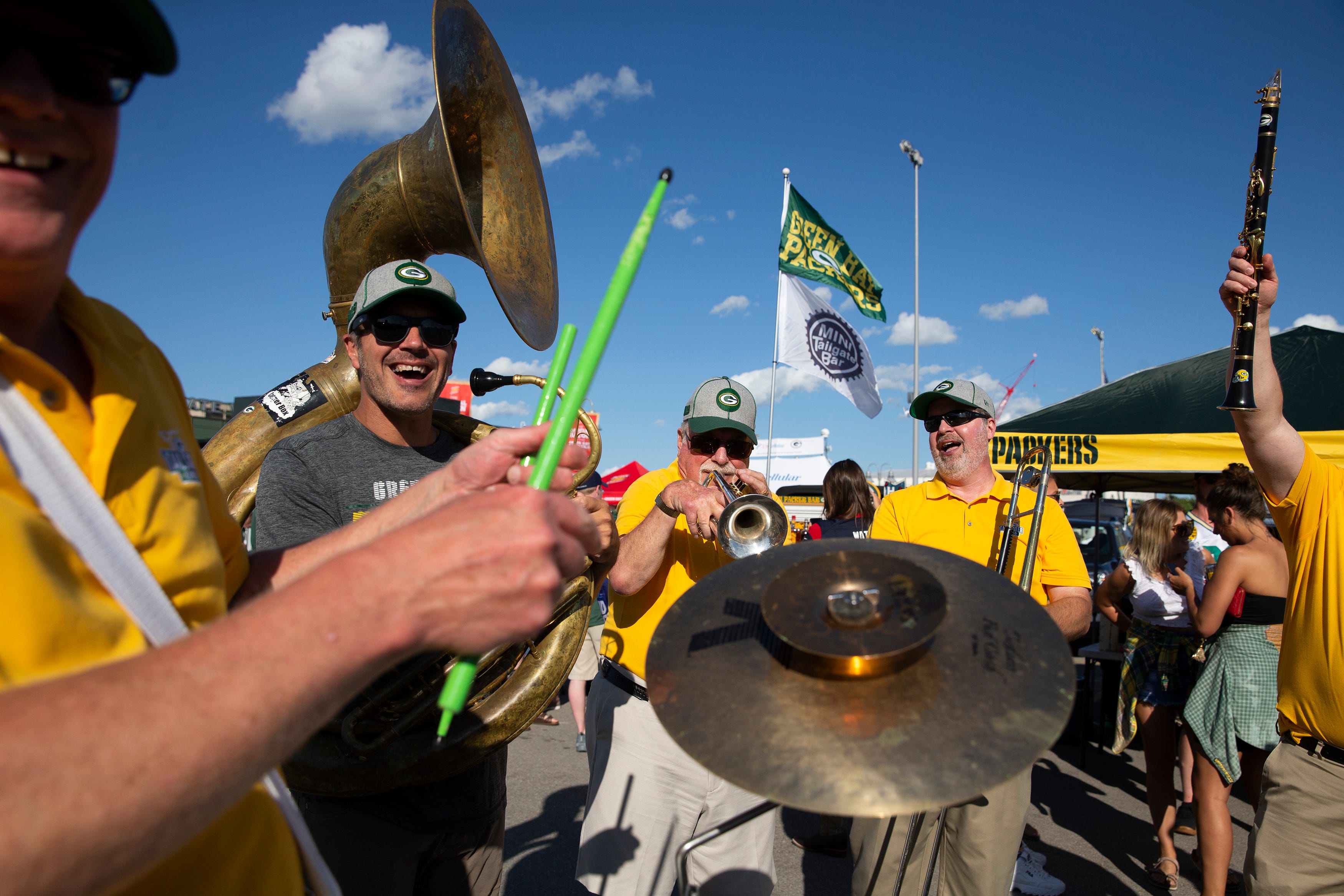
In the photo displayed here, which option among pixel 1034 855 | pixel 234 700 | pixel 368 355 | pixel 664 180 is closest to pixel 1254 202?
→ pixel 664 180

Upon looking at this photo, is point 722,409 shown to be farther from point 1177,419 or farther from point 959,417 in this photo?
point 1177,419

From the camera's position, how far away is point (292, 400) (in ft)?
8.93

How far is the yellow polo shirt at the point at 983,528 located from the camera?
291cm

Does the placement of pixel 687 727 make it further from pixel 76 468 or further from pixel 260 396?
pixel 260 396

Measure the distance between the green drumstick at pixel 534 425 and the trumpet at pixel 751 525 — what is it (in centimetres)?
88

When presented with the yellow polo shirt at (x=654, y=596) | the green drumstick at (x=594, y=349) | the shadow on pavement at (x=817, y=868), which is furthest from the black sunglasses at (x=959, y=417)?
the green drumstick at (x=594, y=349)

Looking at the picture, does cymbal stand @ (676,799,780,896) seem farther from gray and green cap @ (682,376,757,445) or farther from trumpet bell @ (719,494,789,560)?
gray and green cap @ (682,376,757,445)

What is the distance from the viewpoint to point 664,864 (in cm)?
254

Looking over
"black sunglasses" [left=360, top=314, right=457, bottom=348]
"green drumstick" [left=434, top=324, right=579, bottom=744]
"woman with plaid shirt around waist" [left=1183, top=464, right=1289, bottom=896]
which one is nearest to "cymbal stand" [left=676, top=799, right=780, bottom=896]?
"green drumstick" [left=434, top=324, right=579, bottom=744]

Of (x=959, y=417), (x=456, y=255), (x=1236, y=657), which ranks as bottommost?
(x=1236, y=657)

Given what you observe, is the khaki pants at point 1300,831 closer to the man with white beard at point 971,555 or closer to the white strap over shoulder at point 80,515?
the man with white beard at point 971,555

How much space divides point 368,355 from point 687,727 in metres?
1.63

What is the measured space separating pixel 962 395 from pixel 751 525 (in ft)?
5.45

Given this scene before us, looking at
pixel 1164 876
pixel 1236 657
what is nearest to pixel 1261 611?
pixel 1236 657
